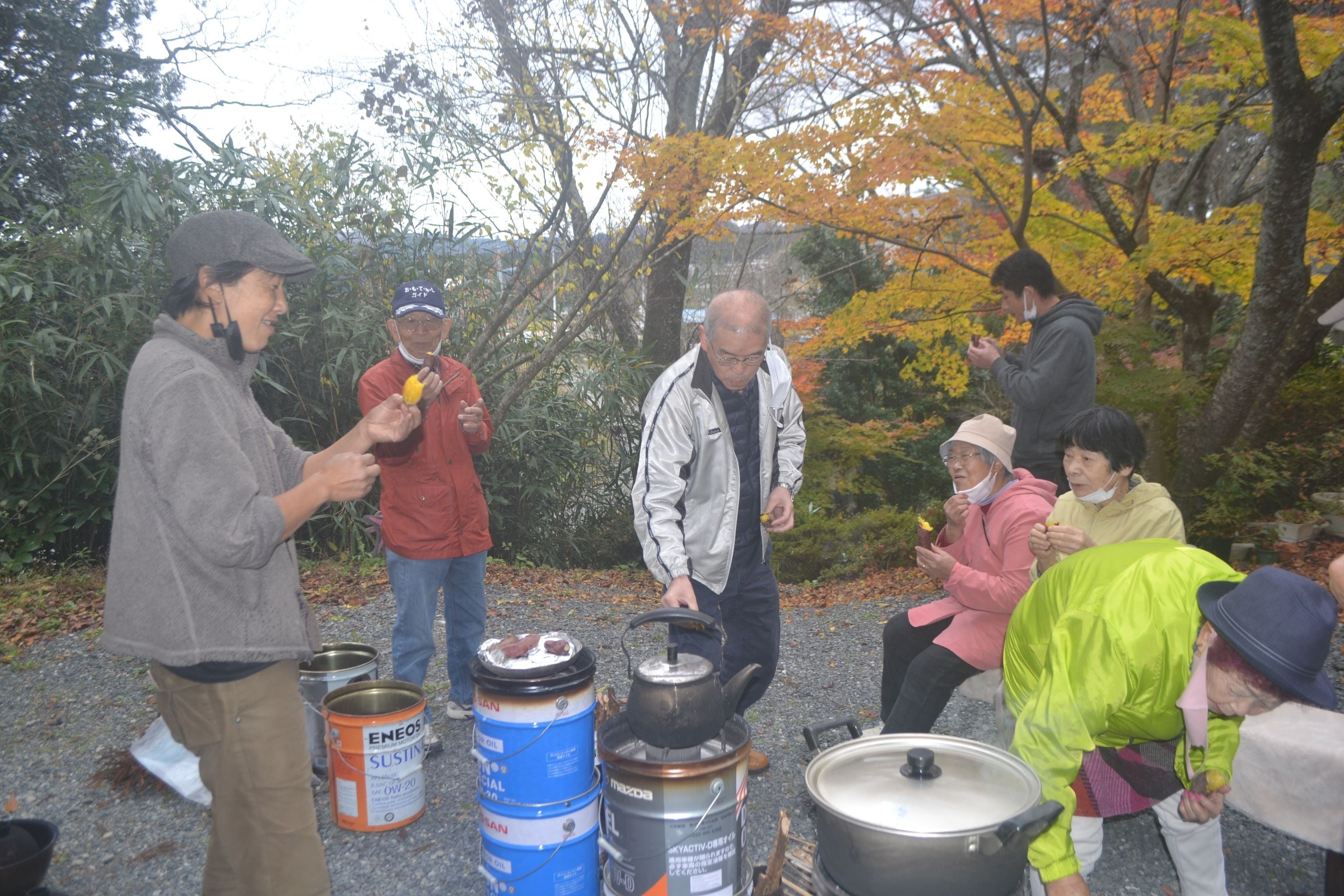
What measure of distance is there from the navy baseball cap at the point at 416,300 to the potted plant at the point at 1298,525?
7.26 m

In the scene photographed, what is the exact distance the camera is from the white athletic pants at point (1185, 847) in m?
2.62

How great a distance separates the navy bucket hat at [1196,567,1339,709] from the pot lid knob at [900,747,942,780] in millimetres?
666

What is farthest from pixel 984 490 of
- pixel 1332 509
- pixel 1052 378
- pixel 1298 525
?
pixel 1332 509

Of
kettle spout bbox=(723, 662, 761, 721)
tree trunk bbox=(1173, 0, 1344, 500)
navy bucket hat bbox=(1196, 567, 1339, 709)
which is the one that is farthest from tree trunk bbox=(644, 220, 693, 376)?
navy bucket hat bbox=(1196, 567, 1339, 709)

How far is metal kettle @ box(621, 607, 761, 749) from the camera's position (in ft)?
7.63

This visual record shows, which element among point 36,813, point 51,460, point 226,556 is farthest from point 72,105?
point 226,556

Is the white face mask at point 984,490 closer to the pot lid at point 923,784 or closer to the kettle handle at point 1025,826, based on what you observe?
the pot lid at point 923,784

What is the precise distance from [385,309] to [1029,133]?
574cm

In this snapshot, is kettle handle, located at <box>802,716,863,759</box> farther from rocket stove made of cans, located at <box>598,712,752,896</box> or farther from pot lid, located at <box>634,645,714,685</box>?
pot lid, located at <box>634,645,714,685</box>

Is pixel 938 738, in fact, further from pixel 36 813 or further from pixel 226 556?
pixel 36 813

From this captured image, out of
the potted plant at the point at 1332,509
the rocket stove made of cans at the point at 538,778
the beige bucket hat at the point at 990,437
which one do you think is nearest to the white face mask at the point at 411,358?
the rocket stove made of cans at the point at 538,778

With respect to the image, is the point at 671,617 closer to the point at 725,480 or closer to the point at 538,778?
the point at 538,778

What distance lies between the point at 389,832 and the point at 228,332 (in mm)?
2088

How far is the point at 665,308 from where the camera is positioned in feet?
34.6
